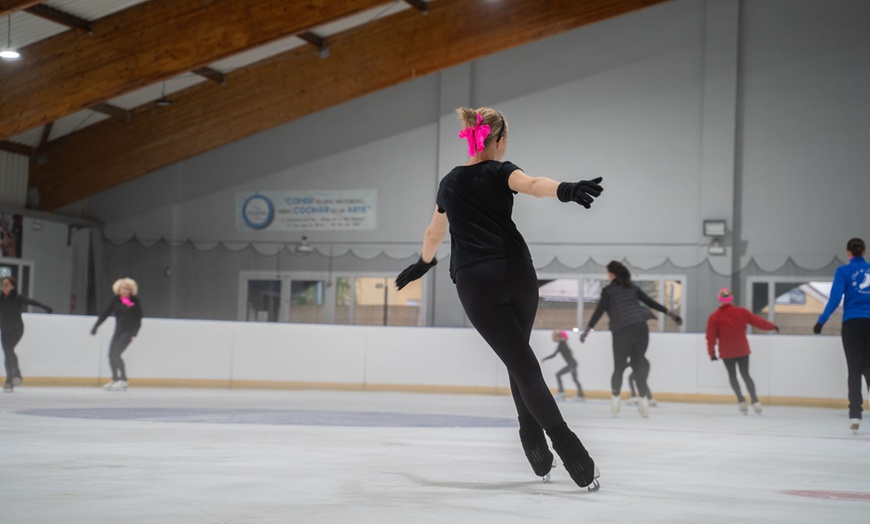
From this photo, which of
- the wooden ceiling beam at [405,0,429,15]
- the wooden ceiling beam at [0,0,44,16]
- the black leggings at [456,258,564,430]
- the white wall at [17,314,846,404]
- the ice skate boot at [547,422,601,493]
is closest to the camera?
the ice skate boot at [547,422,601,493]

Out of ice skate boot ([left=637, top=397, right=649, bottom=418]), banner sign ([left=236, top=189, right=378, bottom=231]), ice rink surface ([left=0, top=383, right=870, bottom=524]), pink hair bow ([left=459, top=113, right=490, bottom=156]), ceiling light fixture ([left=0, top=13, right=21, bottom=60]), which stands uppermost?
ceiling light fixture ([left=0, top=13, right=21, bottom=60])

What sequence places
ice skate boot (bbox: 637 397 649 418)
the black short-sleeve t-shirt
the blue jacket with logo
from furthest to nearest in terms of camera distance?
1. ice skate boot (bbox: 637 397 649 418)
2. the blue jacket with logo
3. the black short-sleeve t-shirt

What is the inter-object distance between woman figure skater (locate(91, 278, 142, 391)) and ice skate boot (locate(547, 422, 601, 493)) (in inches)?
435

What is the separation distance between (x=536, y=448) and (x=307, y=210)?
17228mm

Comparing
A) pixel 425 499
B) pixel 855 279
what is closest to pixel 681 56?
pixel 855 279

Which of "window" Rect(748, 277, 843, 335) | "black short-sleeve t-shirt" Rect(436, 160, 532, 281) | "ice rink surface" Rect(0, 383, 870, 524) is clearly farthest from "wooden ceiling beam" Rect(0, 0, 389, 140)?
"black short-sleeve t-shirt" Rect(436, 160, 532, 281)

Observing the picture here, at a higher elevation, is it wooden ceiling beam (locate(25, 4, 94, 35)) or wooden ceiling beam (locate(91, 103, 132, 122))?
wooden ceiling beam (locate(25, 4, 94, 35))

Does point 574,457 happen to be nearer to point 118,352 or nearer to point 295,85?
point 118,352

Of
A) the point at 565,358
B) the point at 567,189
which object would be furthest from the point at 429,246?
the point at 565,358

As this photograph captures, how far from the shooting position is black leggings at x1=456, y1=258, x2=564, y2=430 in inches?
147

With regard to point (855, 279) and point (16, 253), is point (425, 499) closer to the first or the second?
point (855, 279)

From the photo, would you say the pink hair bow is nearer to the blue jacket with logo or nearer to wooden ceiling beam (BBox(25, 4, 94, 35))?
the blue jacket with logo

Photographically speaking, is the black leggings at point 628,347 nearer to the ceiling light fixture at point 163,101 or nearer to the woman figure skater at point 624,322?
the woman figure skater at point 624,322

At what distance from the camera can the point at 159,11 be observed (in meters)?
15.0
